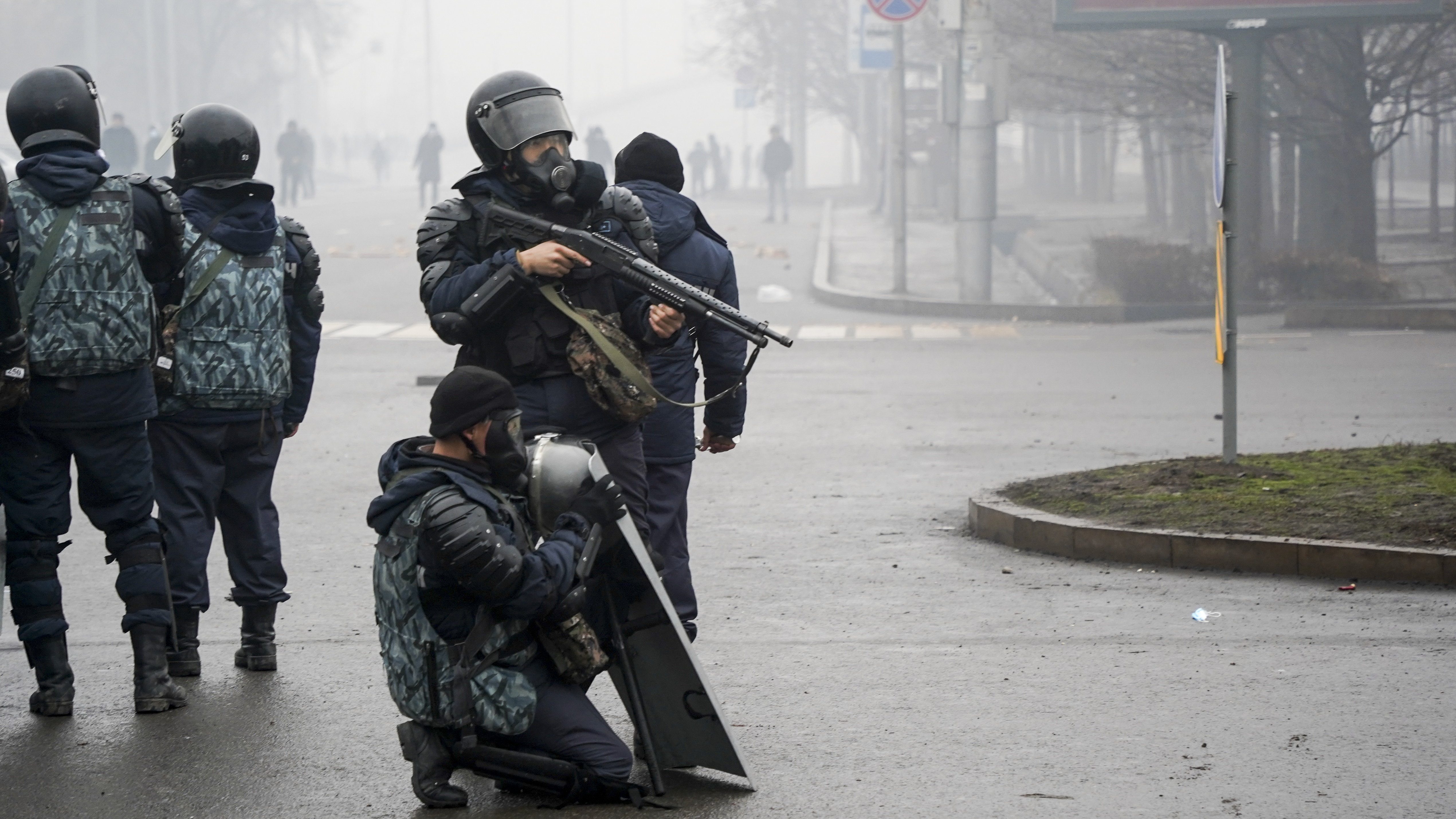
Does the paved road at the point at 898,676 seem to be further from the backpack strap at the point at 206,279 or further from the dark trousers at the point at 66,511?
the backpack strap at the point at 206,279

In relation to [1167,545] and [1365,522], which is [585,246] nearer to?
[1167,545]

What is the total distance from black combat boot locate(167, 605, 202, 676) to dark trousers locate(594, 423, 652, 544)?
4.88ft

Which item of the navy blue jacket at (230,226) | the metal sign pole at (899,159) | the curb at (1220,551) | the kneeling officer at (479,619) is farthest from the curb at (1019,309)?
the kneeling officer at (479,619)

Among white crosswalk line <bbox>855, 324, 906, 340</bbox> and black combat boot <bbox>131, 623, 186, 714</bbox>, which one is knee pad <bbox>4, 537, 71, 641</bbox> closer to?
black combat boot <bbox>131, 623, 186, 714</bbox>

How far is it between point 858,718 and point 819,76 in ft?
160

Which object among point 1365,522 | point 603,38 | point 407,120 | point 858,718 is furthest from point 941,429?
point 603,38

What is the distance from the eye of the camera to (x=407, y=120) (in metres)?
128

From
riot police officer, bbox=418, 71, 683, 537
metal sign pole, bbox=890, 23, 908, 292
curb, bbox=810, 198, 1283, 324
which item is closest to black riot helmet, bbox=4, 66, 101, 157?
riot police officer, bbox=418, 71, 683, 537

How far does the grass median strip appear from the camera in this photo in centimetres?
689

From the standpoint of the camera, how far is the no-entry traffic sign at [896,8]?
2031 cm

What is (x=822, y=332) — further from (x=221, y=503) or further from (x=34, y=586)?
(x=34, y=586)

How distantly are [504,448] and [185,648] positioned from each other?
1797mm

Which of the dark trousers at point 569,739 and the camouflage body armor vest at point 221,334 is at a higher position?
the camouflage body armor vest at point 221,334

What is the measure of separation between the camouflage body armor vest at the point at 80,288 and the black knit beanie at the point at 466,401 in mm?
1269
